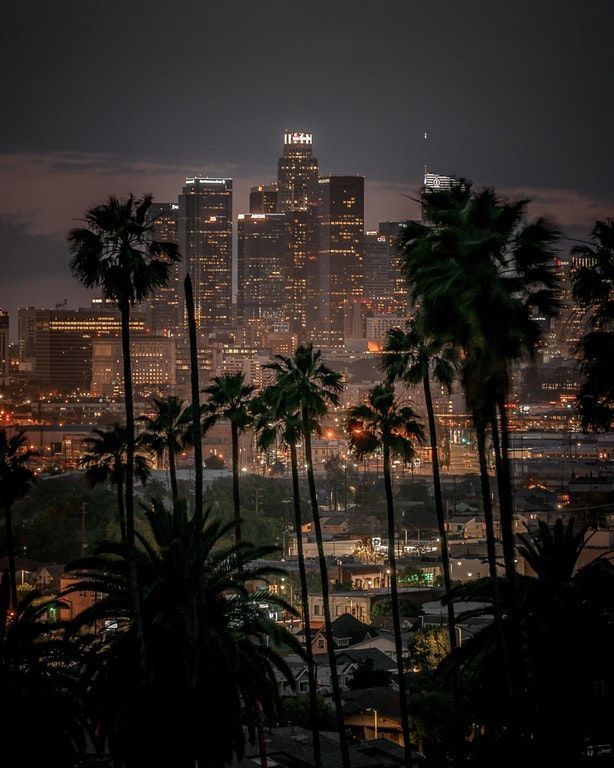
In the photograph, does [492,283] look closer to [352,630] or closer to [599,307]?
[599,307]

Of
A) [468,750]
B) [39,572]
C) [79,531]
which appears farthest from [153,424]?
[79,531]

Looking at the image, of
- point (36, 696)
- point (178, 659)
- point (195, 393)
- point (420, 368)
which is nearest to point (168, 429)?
point (420, 368)

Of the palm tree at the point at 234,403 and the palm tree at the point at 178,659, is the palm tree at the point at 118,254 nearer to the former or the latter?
the palm tree at the point at 178,659

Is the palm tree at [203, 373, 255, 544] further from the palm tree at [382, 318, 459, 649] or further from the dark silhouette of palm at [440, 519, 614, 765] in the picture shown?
the dark silhouette of palm at [440, 519, 614, 765]

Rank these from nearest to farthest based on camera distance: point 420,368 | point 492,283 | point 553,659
Answer: point 492,283
point 553,659
point 420,368

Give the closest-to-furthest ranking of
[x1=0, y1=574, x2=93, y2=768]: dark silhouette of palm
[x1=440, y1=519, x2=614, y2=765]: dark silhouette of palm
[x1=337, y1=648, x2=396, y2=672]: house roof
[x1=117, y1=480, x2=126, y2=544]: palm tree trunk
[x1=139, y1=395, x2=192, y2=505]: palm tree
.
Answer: [x1=440, y1=519, x2=614, y2=765]: dark silhouette of palm
[x1=0, y1=574, x2=93, y2=768]: dark silhouette of palm
[x1=117, y1=480, x2=126, y2=544]: palm tree trunk
[x1=139, y1=395, x2=192, y2=505]: palm tree
[x1=337, y1=648, x2=396, y2=672]: house roof

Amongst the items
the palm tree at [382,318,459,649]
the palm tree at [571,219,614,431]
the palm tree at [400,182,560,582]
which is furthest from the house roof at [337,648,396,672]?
the palm tree at [400,182,560,582]
